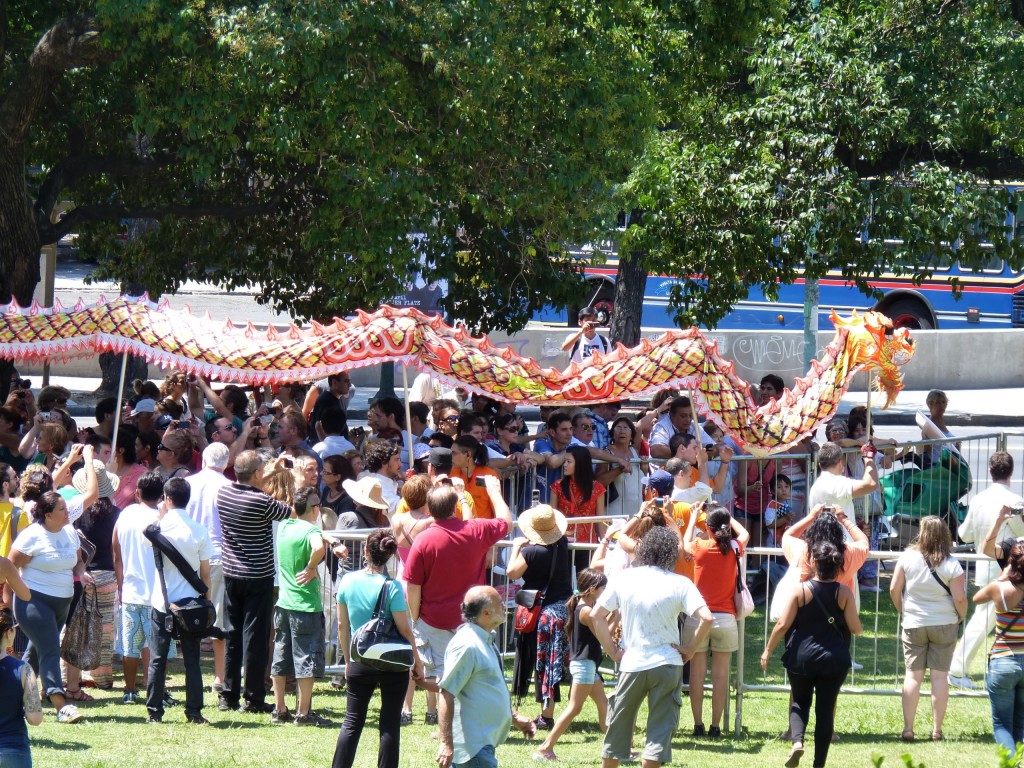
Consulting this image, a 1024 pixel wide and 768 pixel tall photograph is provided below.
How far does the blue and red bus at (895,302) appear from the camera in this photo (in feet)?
89.5

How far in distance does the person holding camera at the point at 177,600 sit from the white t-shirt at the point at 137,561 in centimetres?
24

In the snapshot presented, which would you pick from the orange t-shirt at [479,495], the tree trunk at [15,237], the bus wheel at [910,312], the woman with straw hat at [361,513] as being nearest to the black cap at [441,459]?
the woman with straw hat at [361,513]

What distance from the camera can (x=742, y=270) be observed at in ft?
50.5

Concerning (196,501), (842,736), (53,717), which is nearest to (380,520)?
(196,501)

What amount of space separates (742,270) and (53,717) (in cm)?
942

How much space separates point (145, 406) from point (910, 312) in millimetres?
19104

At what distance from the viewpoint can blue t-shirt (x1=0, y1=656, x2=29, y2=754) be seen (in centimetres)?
630

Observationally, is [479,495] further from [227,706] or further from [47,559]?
[47,559]

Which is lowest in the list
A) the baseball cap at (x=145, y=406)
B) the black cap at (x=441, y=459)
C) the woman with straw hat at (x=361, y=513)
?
the woman with straw hat at (x=361, y=513)

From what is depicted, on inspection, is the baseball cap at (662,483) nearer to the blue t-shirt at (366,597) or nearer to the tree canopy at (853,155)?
the blue t-shirt at (366,597)

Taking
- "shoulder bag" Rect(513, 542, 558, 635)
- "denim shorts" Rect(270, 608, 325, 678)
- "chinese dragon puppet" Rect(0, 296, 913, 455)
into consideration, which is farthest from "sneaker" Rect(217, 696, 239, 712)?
"chinese dragon puppet" Rect(0, 296, 913, 455)

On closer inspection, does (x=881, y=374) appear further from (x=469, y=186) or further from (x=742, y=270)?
(x=469, y=186)

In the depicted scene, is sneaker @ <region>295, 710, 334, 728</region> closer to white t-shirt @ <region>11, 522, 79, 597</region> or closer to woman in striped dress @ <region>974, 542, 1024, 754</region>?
white t-shirt @ <region>11, 522, 79, 597</region>

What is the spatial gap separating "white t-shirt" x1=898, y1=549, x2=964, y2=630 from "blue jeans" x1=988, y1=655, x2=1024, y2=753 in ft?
2.98
